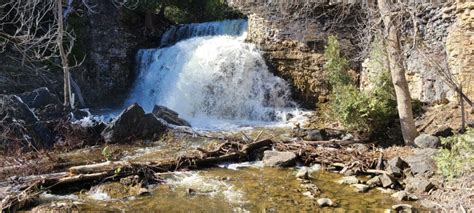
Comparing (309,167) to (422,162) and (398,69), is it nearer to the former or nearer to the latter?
(422,162)

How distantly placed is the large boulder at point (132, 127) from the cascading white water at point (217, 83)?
2.17 m

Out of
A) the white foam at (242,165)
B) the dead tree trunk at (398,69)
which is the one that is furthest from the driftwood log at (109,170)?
the dead tree trunk at (398,69)

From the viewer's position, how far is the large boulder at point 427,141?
8.53m

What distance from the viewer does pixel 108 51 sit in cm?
1686

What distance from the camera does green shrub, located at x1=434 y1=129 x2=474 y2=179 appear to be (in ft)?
20.0

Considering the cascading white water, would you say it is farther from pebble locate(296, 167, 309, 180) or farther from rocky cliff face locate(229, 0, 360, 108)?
pebble locate(296, 167, 309, 180)

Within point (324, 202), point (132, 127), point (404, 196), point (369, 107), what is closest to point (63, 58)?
point (132, 127)

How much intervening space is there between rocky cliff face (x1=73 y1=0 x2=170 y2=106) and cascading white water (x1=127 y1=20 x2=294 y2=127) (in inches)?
39.4

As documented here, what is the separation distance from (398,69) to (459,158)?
2969 millimetres

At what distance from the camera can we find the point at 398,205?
6.48 meters

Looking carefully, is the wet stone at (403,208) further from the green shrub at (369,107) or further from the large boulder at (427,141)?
the green shrub at (369,107)

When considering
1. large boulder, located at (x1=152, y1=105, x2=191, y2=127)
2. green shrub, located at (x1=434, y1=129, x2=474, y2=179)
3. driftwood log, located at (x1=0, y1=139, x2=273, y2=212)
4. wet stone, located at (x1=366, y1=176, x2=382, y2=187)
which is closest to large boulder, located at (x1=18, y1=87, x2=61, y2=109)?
large boulder, located at (x1=152, y1=105, x2=191, y2=127)

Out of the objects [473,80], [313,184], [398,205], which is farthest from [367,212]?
[473,80]

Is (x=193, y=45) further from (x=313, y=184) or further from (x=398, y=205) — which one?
(x=398, y=205)
